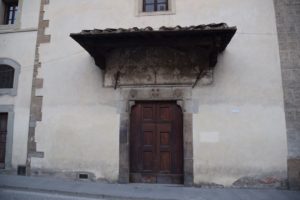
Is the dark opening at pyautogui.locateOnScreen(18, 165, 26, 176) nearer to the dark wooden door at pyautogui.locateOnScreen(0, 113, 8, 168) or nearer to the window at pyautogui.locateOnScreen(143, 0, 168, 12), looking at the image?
the dark wooden door at pyautogui.locateOnScreen(0, 113, 8, 168)

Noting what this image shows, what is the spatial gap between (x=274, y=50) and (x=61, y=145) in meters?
5.87

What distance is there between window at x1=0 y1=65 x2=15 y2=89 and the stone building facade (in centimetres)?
24

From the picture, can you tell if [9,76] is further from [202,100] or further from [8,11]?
[202,100]

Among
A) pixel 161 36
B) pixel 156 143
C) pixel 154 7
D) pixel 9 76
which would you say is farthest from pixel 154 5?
pixel 9 76

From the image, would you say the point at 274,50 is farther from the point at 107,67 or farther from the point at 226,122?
the point at 107,67

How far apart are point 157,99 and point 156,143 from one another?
1088 mm

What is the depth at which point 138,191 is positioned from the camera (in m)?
5.04

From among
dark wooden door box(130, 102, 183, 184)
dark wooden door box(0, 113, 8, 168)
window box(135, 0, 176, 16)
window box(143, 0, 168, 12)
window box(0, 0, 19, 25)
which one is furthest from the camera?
window box(0, 0, 19, 25)

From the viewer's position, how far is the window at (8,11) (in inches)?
289

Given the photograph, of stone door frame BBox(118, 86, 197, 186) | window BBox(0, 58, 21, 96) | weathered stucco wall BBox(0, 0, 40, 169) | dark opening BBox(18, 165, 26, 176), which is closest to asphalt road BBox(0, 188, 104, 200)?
dark opening BBox(18, 165, 26, 176)

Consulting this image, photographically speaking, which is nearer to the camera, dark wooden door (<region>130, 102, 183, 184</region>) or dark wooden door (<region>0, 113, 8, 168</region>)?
dark wooden door (<region>130, 102, 183, 184</region>)

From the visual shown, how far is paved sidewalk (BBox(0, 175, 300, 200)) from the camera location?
4.68 m

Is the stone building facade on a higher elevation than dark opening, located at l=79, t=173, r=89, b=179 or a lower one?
higher

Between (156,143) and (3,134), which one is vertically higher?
(3,134)
